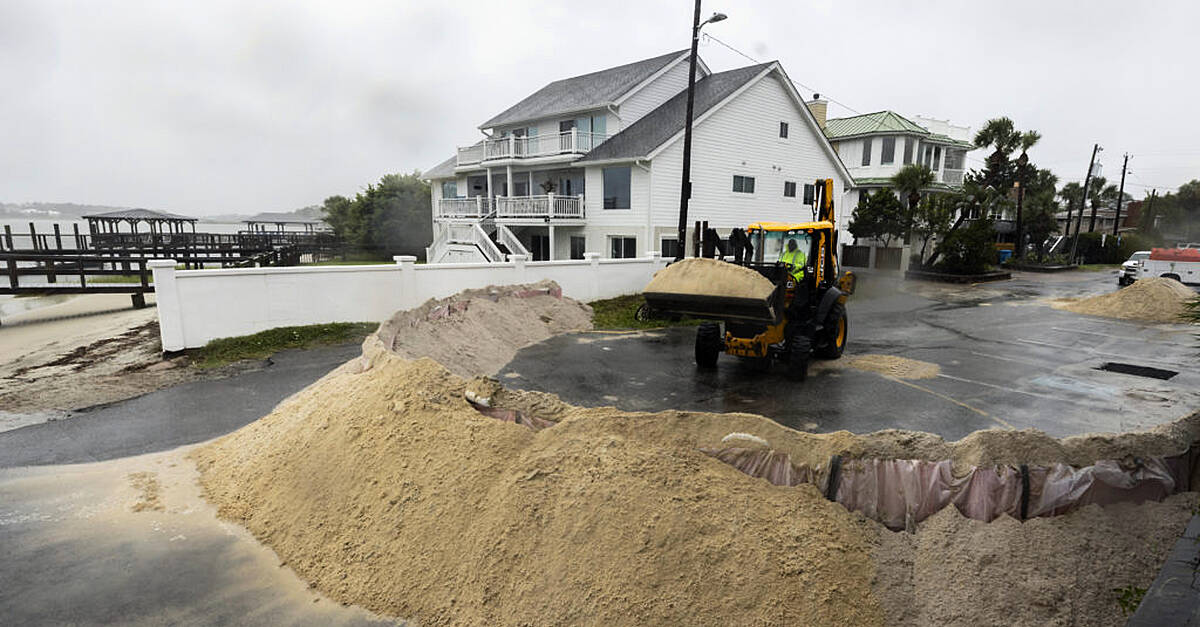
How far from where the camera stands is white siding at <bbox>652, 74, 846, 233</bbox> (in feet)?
74.4

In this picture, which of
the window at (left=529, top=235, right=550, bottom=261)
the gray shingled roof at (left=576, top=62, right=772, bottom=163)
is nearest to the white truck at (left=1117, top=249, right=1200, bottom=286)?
the gray shingled roof at (left=576, top=62, right=772, bottom=163)

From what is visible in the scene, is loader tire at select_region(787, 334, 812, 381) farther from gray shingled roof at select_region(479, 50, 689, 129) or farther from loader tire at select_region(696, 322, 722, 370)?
gray shingled roof at select_region(479, 50, 689, 129)

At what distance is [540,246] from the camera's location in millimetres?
27375

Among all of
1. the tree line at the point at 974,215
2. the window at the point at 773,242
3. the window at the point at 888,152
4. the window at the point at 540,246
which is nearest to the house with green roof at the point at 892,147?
the window at the point at 888,152

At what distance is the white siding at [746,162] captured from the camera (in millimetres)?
22672

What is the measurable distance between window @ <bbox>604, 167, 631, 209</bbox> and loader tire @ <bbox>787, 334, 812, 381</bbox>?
14413 mm

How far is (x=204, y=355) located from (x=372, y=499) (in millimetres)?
8340

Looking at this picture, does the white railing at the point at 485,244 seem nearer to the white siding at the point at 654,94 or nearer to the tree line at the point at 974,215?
the white siding at the point at 654,94

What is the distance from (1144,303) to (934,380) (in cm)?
1207

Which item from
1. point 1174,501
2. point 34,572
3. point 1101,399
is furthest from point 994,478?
point 34,572

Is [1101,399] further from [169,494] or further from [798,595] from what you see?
[169,494]

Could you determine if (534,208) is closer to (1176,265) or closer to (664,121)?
(664,121)

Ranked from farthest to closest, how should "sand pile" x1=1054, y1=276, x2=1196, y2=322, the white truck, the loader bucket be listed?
the white truck < "sand pile" x1=1054, y1=276, x2=1196, y2=322 < the loader bucket

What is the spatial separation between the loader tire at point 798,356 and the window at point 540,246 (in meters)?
18.3
